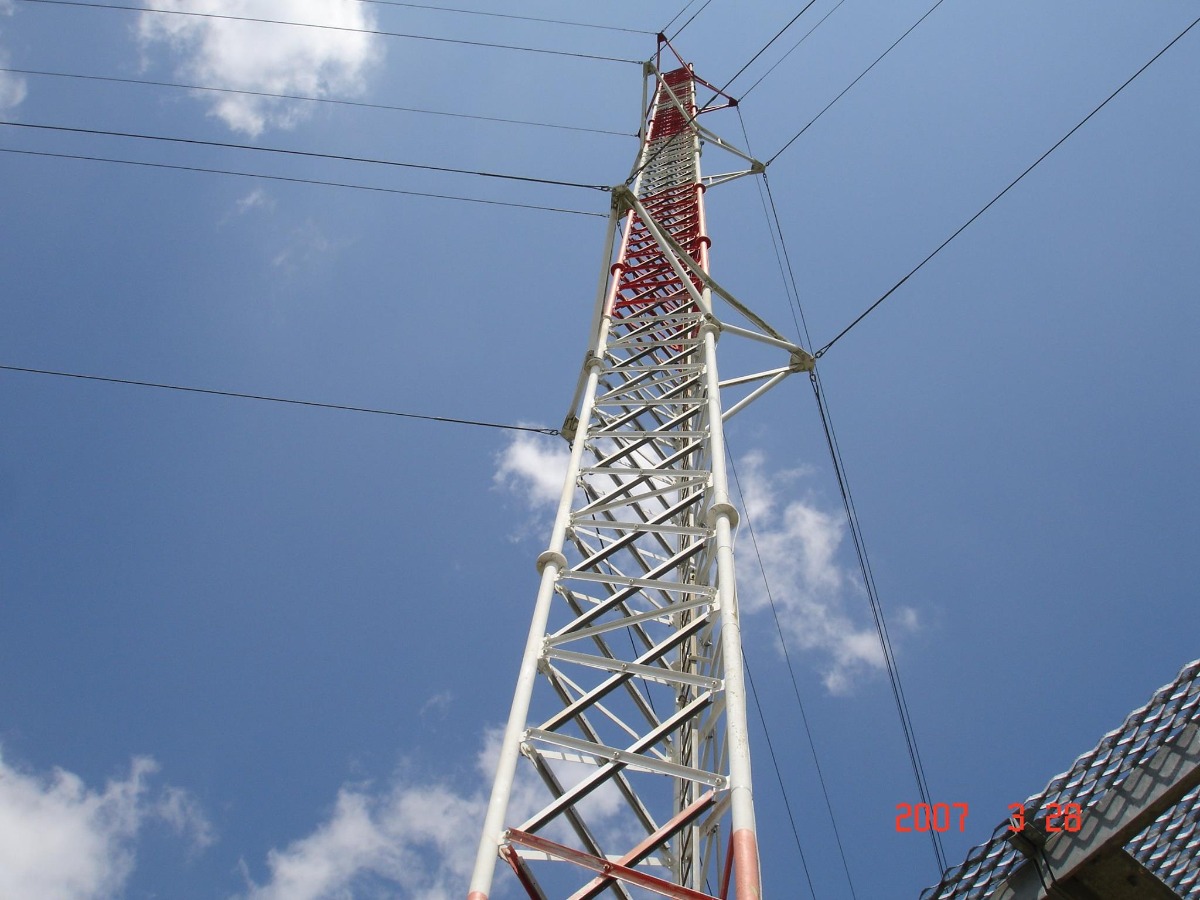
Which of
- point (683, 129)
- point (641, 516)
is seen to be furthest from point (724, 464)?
point (683, 129)

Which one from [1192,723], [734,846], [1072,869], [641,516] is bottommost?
[1072,869]

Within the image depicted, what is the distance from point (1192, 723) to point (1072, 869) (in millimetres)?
1241

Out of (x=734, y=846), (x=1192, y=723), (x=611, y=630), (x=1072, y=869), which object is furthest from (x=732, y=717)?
(x=1192, y=723)

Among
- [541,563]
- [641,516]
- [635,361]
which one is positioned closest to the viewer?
[541,563]

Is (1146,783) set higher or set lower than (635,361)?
lower

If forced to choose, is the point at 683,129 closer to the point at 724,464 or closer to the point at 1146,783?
the point at 724,464

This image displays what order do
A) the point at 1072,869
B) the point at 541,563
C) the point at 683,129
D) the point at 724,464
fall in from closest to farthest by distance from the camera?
the point at 1072,869 → the point at 541,563 → the point at 724,464 → the point at 683,129

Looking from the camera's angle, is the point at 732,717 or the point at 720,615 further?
the point at 720,615

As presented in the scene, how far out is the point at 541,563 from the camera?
8.34 meters

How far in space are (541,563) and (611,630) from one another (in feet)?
2.98

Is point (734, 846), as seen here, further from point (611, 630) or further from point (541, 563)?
point (541, 563)

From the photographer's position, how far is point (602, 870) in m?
5.80

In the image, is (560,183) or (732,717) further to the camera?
(560,183)

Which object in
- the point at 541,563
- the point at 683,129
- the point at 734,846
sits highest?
the point at 683,129
